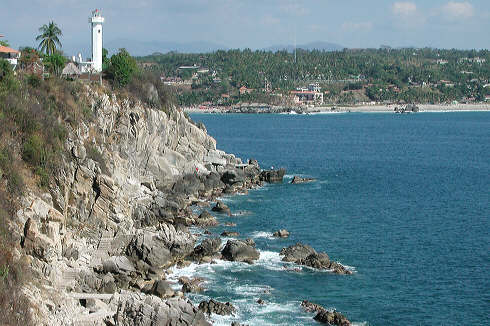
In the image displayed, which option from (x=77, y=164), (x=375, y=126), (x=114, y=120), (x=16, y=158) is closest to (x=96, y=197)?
(x=77, y=164)

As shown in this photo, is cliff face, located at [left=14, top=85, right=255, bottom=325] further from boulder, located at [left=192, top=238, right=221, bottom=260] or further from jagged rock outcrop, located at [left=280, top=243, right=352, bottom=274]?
jagged rock outcrop, located at [left=280, top=243, right=352, bottom=274]

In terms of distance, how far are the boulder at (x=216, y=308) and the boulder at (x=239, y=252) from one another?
8617mm

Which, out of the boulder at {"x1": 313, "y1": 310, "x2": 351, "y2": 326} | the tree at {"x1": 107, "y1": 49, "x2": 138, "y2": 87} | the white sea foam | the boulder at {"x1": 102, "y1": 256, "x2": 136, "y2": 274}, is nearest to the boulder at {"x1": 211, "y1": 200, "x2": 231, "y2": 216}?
the white sea foam

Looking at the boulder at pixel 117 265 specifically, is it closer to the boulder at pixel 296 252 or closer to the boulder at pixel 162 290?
the boulder at pixel 162 290

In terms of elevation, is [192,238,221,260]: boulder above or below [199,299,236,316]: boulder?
above

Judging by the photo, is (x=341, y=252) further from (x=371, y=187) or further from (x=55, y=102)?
(x=371, y=187)

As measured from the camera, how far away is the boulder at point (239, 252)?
46375 millimetres

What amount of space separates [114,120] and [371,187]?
95.5 feet

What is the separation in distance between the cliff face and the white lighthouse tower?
31.3 ft

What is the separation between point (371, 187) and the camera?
74.8 metres

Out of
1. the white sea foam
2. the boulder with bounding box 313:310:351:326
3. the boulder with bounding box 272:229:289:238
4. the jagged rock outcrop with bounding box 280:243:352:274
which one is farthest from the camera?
the boulder with bounding box 272:229:289:238

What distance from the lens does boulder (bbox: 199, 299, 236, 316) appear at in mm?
36938

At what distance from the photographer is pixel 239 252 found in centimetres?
4656

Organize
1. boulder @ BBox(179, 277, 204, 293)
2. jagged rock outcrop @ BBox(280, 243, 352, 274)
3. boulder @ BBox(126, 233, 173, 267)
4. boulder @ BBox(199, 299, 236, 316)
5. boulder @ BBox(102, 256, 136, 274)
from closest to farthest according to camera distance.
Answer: boulder @ BBox(199, 299, 236, 316) < boulder @ BBox(179, 277, 204, 293) < boulder @ BBox(102, 256, 136, 274) < boulder @ BBox(126, 233, 173, 267) < jagged rock outcrop @ BBox(280, 243, 352, 274)
